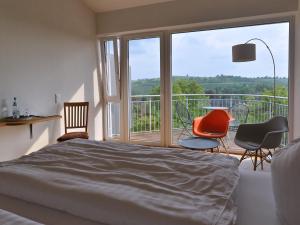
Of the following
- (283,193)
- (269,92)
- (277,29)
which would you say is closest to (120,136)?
(269,92)

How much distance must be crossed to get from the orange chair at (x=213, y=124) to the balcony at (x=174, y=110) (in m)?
0.51

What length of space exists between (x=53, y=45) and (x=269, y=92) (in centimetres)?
336

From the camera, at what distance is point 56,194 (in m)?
1.27

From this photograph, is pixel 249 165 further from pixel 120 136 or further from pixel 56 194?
pixel 56 194

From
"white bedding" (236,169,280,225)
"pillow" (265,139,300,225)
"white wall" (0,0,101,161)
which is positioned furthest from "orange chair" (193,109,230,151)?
"pillow" (265,139,300,225)

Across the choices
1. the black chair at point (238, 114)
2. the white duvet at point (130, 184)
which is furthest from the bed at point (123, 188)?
the black chair at point (238, 114)

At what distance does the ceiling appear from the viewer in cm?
432

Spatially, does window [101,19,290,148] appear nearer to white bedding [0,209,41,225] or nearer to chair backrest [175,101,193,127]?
chair backrest [175,101,193,127]

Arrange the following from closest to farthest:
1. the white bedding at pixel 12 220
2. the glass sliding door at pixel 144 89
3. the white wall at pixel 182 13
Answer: the white bedding at pixel 12 220 < the white wall at pixel 182 13 < the glass sliding door at pixel 144 89

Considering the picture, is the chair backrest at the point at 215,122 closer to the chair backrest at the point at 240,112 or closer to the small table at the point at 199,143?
the small table at the point at 199,143

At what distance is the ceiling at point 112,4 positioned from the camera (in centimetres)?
432

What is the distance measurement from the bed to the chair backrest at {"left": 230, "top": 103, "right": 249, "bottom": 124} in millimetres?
3032

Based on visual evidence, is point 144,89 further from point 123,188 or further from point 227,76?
point 123,188

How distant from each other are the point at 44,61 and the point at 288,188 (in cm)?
365
